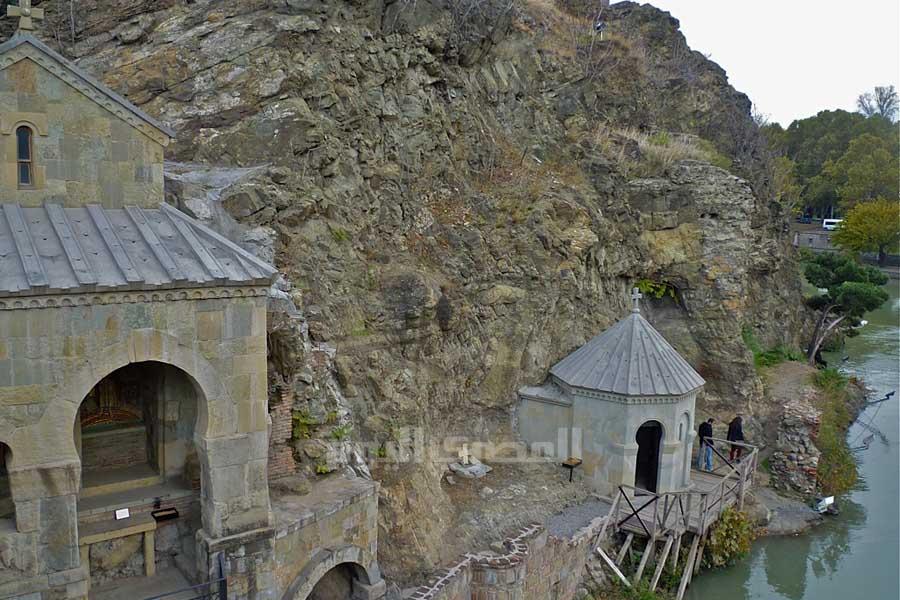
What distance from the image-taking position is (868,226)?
57594 mm

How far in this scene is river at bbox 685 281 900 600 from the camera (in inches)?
712

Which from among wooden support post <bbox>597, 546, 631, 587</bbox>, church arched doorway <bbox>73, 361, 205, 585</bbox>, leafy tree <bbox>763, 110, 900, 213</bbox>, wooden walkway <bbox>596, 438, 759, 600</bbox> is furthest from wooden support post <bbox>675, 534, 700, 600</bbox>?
leafy tree <bbox>763, 110, 900, 213</bbox>

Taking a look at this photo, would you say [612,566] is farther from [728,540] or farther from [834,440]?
[834,440]

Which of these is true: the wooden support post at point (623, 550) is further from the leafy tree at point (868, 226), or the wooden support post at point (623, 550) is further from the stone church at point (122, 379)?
the leafy tree at point (868, 226)

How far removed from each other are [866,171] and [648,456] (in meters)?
53.9

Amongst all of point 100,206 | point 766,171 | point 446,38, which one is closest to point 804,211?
point 766,171

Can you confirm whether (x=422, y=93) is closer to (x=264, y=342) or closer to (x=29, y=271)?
(x=264, y=342)

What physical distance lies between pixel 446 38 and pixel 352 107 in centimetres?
467

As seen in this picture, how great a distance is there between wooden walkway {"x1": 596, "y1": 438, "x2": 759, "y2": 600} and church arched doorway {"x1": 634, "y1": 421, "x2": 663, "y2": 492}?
3.30 ft

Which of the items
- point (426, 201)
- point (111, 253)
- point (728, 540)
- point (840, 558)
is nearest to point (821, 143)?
point (840, 558)

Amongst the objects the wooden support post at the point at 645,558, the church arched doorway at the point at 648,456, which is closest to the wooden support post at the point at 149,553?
Answer: the wooden support post at the point at 645,558

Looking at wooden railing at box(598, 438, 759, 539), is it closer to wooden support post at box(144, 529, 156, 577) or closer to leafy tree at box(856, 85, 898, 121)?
wooden support post at box(144, 529, 156, 577)

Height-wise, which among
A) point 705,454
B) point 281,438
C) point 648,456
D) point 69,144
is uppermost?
point 69,144

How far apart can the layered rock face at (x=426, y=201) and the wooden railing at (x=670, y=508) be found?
10.6 ft
